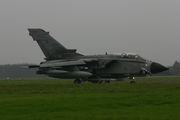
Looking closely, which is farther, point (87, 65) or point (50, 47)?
point (50, 47)

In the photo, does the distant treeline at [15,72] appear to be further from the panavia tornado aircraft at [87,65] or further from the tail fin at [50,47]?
the panavia tornado aircraft at [87,65]

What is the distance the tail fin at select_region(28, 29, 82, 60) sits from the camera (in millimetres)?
34312

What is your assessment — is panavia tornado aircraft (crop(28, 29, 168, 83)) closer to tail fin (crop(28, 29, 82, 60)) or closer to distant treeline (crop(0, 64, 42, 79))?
tail fin (crop(28, 29, 82, 60))

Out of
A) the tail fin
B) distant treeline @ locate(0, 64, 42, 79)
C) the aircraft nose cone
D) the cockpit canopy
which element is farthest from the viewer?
distant treeline @ locate(0, 64, 42, 79)

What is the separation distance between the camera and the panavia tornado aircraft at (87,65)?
32.1m

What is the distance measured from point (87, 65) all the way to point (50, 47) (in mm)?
3651

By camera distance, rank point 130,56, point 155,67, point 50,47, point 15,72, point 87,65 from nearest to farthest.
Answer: point 155,67, point 130,56, point 87,65, point 50,47, point 15,72

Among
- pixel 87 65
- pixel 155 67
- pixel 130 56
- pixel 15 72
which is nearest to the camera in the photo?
pixel 155 67

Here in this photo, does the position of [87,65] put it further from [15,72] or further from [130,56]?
[15,72]

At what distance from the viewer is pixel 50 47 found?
34375mm

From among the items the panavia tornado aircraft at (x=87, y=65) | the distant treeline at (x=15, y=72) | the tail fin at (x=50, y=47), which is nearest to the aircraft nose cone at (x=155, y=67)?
the panavia tornado aircraft at (x=87, y=65)

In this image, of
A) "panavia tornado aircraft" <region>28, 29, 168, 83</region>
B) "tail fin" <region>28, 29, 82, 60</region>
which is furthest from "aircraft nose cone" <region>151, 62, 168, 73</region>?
"tail fin" <region>28, 29, 82, 60</region>

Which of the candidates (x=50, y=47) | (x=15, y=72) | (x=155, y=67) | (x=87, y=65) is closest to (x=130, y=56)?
(x=155, y=67)

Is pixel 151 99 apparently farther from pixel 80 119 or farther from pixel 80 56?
pixel 80 56
